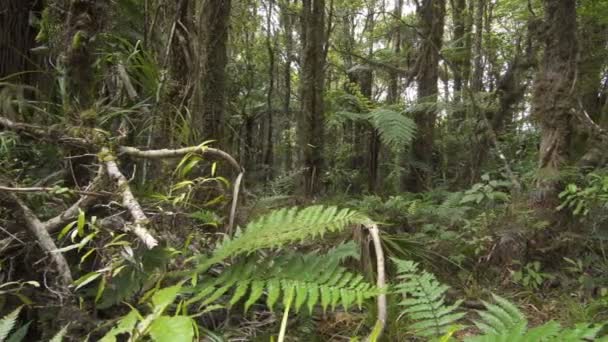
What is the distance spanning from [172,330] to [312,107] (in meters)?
4.13

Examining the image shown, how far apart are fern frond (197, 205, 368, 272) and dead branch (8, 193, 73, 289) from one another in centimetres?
38

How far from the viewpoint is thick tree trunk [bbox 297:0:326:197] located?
15.9ft

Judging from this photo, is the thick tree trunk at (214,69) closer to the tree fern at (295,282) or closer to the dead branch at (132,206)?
the dead branch at (132,206)

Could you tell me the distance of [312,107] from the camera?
194 inches

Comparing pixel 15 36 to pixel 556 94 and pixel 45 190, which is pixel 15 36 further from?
pixel 556 94

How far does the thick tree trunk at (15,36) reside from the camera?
7.79 feet

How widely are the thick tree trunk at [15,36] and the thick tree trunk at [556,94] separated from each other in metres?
3.27

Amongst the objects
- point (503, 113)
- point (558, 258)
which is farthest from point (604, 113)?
point (558, 258)

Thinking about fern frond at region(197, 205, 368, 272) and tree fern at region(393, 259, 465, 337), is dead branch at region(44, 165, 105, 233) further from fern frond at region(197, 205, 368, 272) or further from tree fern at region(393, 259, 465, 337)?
tree fern at region(393, 259, 465, 337)

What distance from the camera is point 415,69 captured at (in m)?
6.06

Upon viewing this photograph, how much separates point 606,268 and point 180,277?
8.74ft

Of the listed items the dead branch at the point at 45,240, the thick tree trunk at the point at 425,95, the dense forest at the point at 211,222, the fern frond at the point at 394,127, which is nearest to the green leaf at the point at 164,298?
the dense forest at the point at 211,222

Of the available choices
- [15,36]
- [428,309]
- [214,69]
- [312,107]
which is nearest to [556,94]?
[312,107]

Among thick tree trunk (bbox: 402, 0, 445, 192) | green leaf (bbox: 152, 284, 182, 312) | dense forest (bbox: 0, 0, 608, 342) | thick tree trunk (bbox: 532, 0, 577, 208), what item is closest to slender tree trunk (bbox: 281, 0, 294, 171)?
thick tree trunk (bbox: 402, 0, 445, 192)
